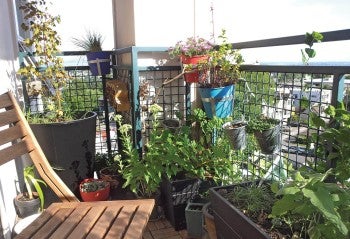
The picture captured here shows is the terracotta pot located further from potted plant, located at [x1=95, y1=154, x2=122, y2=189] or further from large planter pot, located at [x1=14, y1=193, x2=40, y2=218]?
large planter pot, located at [x1=14, y1=193, x2=40, y2=218]

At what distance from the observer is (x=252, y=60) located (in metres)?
1.85

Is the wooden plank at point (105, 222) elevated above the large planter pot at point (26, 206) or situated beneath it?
elevated above

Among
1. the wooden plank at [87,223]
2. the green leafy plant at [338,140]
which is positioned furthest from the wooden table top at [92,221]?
the green leafy plant at [338,140]

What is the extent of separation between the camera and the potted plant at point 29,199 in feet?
6.69

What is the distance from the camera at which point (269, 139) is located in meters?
1.46

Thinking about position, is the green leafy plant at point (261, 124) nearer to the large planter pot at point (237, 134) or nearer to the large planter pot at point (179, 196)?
the large planter pot at point (237, 134)

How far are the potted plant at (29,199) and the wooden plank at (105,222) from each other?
2.74 ft

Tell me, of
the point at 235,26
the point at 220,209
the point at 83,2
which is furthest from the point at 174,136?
the point at 83,2

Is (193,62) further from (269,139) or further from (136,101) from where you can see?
(269,139)

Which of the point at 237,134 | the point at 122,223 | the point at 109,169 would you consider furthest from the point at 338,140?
the point at 109,169

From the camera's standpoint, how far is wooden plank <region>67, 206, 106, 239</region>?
4.11ft

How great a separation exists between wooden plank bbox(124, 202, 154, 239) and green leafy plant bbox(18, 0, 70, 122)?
118 centimetres

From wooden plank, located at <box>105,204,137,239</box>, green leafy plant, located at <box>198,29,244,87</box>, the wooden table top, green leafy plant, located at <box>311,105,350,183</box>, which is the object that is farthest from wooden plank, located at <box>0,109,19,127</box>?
green leafy plant, located at <box>311,105,350,183</box>

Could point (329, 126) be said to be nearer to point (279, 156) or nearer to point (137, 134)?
point (279, 156)
